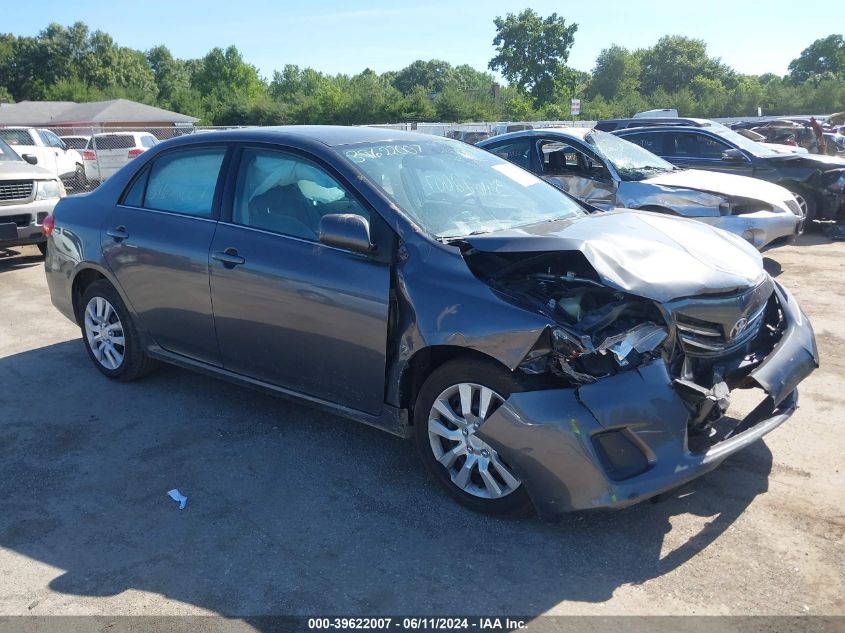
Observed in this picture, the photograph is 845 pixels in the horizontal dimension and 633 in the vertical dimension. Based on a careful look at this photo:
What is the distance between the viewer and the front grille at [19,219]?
9594 millimetres

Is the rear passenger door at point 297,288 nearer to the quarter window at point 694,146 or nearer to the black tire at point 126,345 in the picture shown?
the black tire at point 126,345

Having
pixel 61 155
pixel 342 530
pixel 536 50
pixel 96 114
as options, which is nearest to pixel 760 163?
pixel 342 530

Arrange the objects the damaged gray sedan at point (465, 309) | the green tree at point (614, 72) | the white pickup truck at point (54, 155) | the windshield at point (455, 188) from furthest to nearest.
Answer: the green tree at point (614, 72) → the white pickup truck at point (54, 155) → the windshield at point (455, 188) → the damaged gray sedan at point (465, 309)

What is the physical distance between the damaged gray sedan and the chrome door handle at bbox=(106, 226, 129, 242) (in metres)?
0.02

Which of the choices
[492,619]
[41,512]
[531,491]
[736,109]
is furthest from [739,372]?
[736,109]

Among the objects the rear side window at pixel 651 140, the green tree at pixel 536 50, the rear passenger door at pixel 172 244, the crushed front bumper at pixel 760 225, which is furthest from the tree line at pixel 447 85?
the rear passenger door at pixel 172 244

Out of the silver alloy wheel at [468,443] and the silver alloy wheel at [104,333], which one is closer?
the silver alloy wheel at [468,443]

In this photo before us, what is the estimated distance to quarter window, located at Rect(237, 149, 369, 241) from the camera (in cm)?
414

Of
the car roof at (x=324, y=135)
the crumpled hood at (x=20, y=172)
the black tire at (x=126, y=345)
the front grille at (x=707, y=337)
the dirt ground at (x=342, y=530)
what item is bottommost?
the dirt ground at (x=342, y=530)

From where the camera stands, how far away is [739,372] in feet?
12.1

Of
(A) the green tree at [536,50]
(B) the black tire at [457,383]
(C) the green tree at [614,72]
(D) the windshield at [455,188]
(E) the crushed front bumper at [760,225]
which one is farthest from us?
(C) the green tree at [614,72]

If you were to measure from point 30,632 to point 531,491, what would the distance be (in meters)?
2.11

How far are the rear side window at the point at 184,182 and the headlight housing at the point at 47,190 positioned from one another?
5.69m

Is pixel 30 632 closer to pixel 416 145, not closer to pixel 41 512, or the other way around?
pixel 41 512
